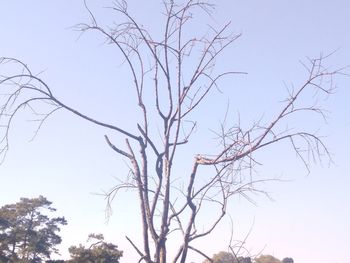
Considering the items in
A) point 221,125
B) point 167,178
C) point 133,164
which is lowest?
point 167,178

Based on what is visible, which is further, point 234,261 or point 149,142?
point 234,261

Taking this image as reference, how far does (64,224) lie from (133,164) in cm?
3785

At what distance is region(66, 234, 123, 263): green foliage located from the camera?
34.4m

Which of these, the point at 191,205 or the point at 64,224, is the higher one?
the point at 64,224

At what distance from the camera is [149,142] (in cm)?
357

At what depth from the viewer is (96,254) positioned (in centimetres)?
3466

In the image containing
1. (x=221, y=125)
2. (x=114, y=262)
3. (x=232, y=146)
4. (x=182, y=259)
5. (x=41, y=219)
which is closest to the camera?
(x=182, y=259)

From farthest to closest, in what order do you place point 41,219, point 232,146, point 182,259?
point 41,219 < point 232,146 < point 182,259

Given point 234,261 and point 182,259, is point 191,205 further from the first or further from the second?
point 234,261

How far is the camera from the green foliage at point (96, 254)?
34406 millimetres

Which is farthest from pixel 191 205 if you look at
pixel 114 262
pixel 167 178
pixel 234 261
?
pixel 114 262

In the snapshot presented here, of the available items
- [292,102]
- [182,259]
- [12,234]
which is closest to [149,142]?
[182,259]

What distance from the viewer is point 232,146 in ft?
11.6

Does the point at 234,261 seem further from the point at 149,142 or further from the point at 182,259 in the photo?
the point at 149,142
